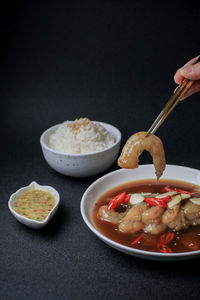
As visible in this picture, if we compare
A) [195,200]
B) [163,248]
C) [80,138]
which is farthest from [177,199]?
[80,138]

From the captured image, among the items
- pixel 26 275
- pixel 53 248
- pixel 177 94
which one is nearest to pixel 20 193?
pixel 53 248

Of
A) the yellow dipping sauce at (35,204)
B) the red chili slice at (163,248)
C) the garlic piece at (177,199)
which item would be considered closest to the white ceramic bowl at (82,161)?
the yellow dipping sauce at (35,204)

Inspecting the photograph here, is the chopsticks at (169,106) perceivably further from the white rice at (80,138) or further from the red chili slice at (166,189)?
the white rice at (80,138)

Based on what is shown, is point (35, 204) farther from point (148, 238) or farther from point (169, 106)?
point (169, 106)

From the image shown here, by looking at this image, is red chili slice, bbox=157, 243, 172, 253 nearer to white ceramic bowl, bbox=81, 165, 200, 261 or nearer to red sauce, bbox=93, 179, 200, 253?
red sauce, bbox=93, 179, 200, 253

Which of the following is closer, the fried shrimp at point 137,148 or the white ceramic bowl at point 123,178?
the fried shrimp at point 137,148
